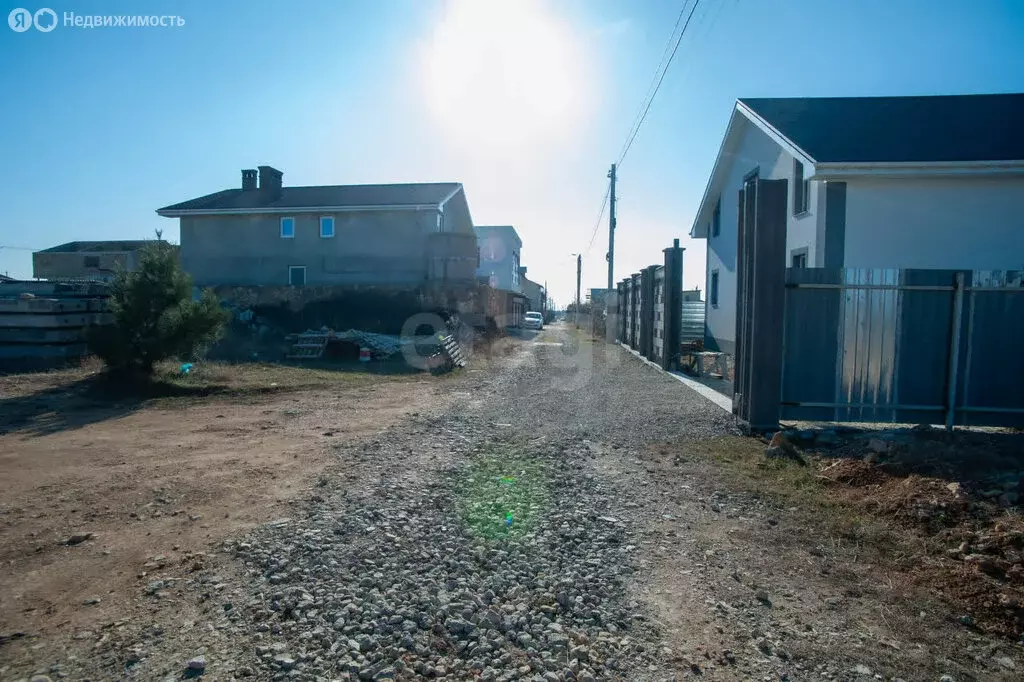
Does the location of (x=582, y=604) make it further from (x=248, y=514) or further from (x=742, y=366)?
(x=742, y=366)

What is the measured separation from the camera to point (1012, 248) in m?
10.8

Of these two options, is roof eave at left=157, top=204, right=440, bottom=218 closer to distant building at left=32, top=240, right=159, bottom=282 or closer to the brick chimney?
the brick chimney

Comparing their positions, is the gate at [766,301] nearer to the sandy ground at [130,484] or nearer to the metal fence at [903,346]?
the metal fence at [903,346]

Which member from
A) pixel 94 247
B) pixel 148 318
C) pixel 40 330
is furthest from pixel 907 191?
pixel 94 247

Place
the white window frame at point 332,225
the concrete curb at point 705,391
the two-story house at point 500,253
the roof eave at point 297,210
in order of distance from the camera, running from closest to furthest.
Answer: the concrete curb at point 705,391, the roof eave at point 297,210, the white window frame at point 332,225, the two-story house at point 500,253

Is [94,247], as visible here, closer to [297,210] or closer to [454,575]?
[297,210]

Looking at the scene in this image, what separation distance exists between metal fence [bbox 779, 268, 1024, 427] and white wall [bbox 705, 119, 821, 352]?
5.04 meters

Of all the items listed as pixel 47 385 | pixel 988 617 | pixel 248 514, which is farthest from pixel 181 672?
pixel 47 385

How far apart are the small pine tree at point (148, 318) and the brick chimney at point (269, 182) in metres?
17.8

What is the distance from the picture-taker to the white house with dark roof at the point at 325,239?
82.6ft

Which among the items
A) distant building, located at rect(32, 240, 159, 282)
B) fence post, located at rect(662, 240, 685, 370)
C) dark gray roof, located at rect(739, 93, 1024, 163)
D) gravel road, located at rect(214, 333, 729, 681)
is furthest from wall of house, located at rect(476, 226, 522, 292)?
gravel road, located at rect(214, 333, 729, 681)

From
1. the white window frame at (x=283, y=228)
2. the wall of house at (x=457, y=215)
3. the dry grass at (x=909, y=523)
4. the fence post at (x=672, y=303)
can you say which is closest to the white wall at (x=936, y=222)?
the fence post at (x=672, y=303)

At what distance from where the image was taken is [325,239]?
25.8 metres

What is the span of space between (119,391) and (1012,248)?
16.9m
